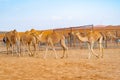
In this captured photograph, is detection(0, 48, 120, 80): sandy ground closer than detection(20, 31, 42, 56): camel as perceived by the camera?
Yes

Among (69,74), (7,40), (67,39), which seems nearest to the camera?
(69,74)

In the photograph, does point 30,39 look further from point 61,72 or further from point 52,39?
point 61,72

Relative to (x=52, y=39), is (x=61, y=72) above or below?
below

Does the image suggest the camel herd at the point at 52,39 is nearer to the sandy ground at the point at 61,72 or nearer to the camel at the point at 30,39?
the camel at the point at 30,39

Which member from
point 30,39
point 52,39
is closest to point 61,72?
point 52,39

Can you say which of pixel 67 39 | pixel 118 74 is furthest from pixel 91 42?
pixel 67 39

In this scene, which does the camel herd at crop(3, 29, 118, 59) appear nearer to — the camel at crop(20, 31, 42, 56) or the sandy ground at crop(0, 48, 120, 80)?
the camel at crop(20, 31, 42, 56)

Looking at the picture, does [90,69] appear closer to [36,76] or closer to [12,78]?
[36,76]

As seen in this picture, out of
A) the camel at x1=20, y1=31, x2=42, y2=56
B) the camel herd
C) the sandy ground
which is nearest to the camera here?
the sandy ground

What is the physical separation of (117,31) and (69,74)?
21.1m

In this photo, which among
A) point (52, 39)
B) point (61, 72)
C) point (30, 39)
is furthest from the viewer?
point (30, 39)

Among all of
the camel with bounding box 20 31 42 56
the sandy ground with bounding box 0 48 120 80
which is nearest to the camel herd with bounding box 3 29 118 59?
the camel with bounding box 20 31 42 56

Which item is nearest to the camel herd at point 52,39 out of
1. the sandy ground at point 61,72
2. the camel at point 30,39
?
the camel at point 30,39

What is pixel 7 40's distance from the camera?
70.8 ft
